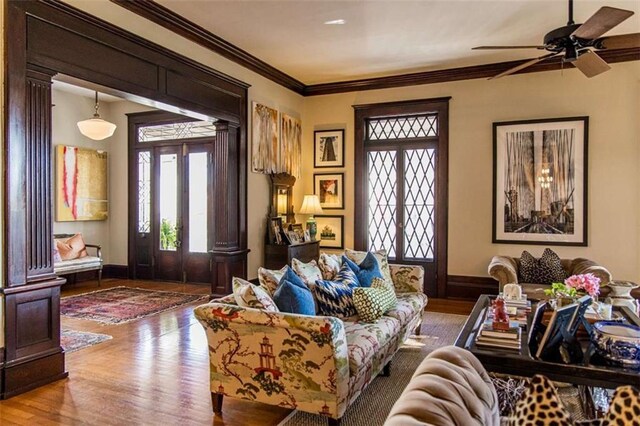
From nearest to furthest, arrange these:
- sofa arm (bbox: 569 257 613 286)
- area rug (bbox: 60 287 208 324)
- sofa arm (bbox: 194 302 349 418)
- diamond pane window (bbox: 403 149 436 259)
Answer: sofa arm (bbox: 194 302 349 418), sofa arm (bbox: 569 257 613 286), area rug (bbox: 60 287 208 324), diamond pane window (bbox: 403 149 436 259)

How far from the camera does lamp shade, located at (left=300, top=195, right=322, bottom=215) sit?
267 inches

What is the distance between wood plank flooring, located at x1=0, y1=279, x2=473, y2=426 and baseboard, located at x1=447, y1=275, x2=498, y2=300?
143 inches

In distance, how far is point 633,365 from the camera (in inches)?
84.8

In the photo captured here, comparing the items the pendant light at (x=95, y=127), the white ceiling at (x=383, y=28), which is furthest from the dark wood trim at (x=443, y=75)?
the pendant light at (x=95, y=127)

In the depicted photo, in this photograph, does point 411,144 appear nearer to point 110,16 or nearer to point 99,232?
point 110,16

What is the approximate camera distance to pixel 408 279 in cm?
445

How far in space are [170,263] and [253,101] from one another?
11.1ft

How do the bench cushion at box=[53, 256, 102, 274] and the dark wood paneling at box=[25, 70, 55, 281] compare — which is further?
the bench cushion at box=[53, 256, 102, 274]

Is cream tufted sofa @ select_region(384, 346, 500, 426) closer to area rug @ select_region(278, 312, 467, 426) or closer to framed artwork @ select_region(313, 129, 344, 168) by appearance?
area rug @ select_region(278, 312, 467, 426)

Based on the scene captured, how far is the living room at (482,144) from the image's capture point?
17.9 feet

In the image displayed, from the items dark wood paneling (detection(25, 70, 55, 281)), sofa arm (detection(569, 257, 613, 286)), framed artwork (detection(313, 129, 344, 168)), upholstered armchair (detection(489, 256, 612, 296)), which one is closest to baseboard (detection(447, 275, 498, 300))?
upholstered armchair (detection(489, 256, 612, 296))

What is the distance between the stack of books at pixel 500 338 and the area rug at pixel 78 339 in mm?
3602

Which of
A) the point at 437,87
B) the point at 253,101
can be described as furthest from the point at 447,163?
the point at 253,101

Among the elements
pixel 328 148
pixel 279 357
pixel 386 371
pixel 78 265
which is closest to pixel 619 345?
pixel 386 371
